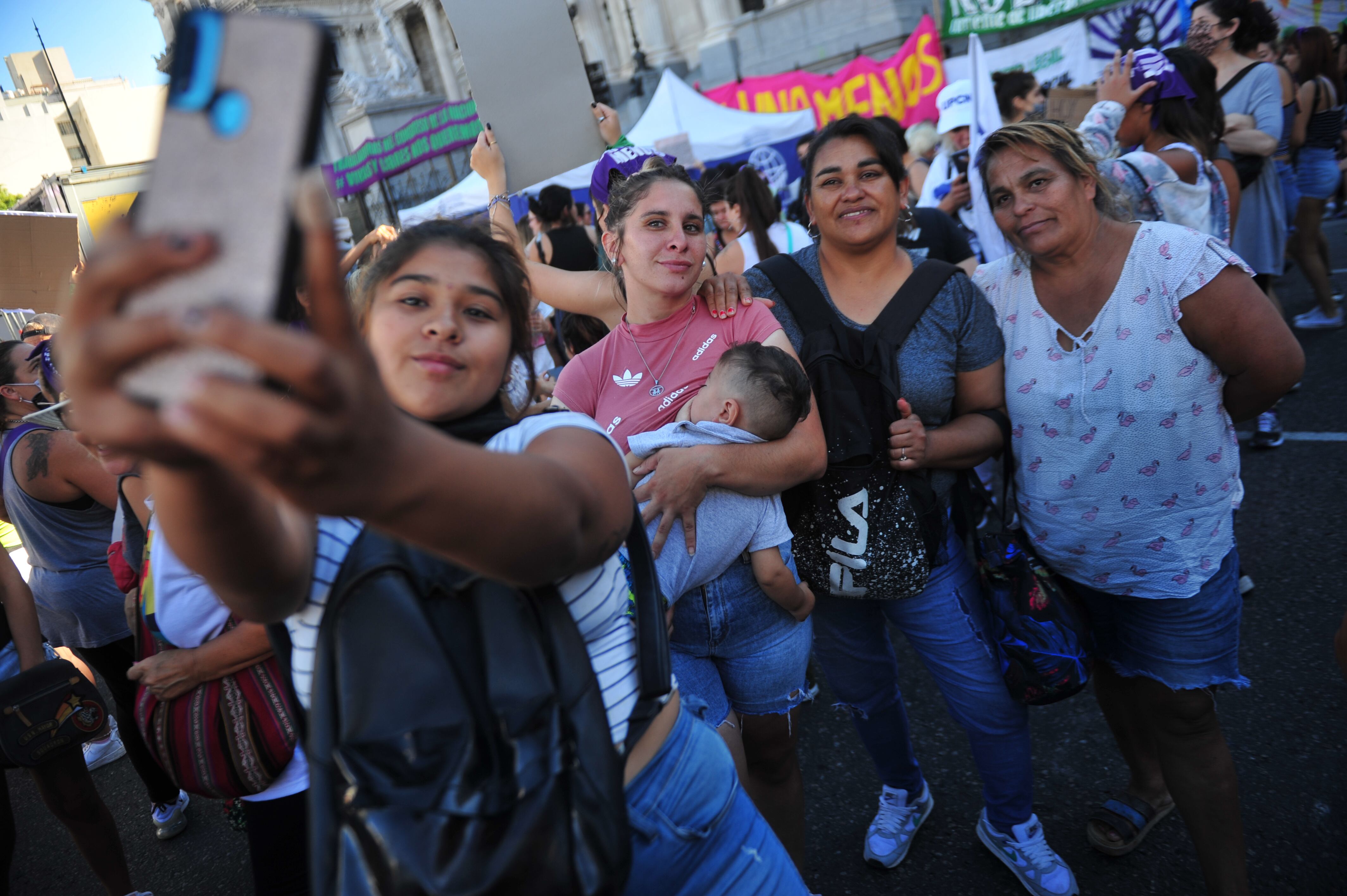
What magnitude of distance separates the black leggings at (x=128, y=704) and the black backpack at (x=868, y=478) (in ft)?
10.1

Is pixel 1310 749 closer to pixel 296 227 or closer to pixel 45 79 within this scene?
pixel 296 227

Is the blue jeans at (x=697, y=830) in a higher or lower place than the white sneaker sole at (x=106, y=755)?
higher

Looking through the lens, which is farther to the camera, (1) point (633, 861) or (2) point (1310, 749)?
(2) point (1310, 749)

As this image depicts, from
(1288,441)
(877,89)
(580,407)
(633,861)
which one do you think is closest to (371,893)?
(633,861)

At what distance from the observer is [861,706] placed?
245cm

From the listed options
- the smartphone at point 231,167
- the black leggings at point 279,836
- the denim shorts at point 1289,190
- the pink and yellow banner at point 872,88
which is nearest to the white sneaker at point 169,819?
the black leggings at point 279,836

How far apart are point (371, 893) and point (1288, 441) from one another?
524 cm

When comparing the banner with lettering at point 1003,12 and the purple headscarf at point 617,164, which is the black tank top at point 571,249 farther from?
the banner with lettering at point 1003,12

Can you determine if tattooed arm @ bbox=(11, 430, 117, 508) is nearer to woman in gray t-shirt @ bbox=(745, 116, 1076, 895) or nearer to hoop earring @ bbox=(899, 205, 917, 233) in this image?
woman in gray t-shirt @ bbox=(745, 116, 1076, 895)

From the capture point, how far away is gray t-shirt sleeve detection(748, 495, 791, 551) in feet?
6.45

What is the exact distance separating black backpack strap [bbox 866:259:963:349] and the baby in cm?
32

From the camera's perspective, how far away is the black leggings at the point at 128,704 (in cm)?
335

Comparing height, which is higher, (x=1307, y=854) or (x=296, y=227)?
(x=296, y=227)

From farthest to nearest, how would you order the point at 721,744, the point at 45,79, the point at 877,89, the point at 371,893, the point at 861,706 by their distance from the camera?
the point at 877,89, the point at 45,79, the point at 861,706, the point at 721,744, the point at 371,893
